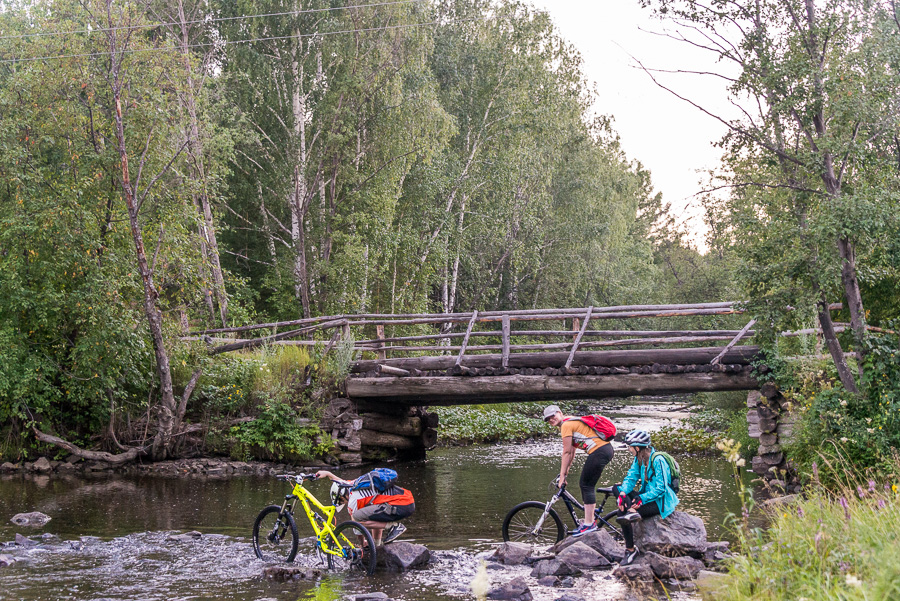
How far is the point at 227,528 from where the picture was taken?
11.0 metres

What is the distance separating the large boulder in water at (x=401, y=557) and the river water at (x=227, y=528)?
175 mm

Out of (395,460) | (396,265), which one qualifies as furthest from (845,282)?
(396,265)

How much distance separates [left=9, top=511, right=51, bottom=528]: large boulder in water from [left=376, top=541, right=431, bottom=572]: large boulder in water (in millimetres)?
5514

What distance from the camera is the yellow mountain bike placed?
8367mm

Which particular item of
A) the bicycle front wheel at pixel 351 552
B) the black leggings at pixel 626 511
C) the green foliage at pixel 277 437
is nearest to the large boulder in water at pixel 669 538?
the black leggings at pixel 626 511

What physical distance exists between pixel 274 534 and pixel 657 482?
13.9 feet

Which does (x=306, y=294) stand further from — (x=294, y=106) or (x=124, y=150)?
(x=124, y=150)

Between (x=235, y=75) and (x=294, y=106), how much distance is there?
7.90ft

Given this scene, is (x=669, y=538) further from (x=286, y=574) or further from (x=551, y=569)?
(x=286, y=574)

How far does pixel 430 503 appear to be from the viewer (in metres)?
13.4

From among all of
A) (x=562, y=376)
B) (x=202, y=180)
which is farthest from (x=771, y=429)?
(x=202, y=180)

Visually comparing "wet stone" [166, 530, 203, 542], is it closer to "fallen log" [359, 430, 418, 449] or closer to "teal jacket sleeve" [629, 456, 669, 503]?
"teal jacket sleeve" [629, 456, 669, 503]

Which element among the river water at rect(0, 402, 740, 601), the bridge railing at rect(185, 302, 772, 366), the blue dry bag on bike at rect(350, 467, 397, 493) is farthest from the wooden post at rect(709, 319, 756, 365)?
the blue dry bag on bike at rect(350, 467, 397, 493)

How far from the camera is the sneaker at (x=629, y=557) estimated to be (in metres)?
8.17
